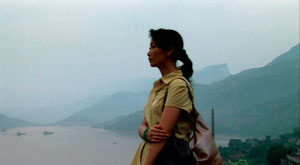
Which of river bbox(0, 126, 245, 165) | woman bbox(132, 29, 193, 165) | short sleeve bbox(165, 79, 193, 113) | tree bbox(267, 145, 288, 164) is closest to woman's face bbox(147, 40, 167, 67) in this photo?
woman bbox(132, 29, 193, 165)

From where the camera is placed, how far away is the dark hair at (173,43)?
4.21ft

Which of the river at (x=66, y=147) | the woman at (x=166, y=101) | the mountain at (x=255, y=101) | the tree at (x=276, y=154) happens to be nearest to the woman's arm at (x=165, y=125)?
the woman at (x=166, y=101)

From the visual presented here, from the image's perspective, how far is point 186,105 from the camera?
121cm

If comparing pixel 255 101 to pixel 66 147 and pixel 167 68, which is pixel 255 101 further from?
pixel 167 68

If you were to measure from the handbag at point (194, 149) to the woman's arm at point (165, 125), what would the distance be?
17 mm

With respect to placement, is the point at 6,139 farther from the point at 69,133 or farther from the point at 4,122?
the point at 69,133

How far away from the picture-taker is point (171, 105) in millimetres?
1189

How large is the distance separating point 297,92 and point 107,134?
3364 cm

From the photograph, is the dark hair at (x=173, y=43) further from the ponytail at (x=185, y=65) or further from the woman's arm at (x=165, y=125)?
the woman's arm at (x=165, y=125)

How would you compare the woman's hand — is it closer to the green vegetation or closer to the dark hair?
the dark hair

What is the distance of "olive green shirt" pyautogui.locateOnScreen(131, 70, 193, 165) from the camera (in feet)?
3.94

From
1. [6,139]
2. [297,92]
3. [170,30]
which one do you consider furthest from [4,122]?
[170,30]

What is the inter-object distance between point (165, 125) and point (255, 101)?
229ft

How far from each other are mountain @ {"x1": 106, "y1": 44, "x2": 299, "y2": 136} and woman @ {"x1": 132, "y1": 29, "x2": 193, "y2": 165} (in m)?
57.9
